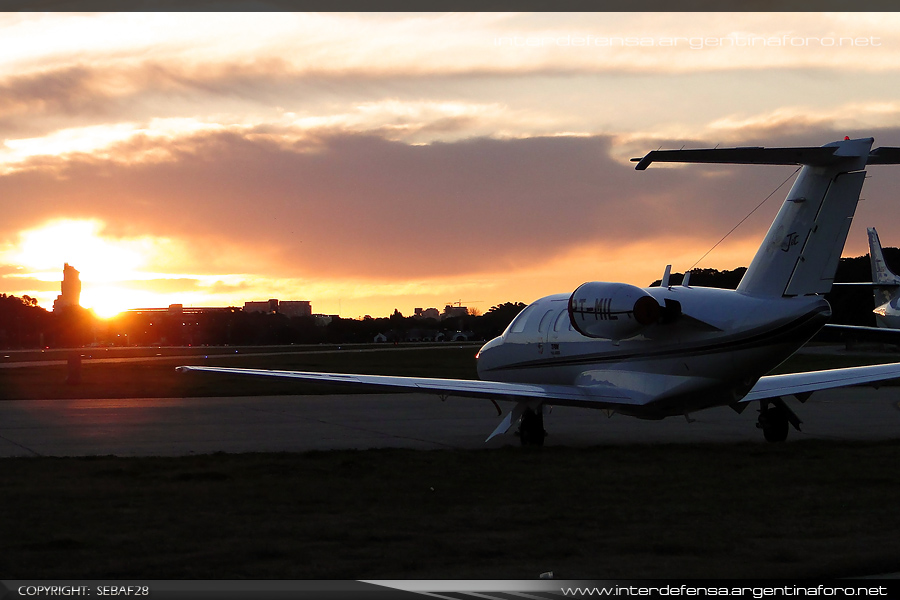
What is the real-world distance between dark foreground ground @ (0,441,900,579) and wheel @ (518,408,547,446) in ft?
5.41

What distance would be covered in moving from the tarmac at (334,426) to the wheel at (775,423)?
325 millimetres

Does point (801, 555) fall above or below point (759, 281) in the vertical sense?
below

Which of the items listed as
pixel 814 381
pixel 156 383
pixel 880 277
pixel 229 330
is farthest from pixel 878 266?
pixel 229 330

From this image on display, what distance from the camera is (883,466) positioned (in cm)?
1334

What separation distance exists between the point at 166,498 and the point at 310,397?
58.6 feet

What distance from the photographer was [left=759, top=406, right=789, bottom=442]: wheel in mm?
17297

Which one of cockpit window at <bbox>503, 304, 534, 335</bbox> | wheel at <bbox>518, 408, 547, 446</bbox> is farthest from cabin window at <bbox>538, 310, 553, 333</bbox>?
wheel at <bbox>518, 408, 547, 446</bbox>

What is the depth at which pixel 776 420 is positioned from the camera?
17328mm

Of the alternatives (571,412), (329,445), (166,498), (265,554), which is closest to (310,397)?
(571,412)

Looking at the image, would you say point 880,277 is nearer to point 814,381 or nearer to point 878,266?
point 878,266

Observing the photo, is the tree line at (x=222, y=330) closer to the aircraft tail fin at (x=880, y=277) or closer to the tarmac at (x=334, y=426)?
the aircraft tail fin at (x=880, y=277)

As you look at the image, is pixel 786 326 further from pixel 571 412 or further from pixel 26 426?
pixel 26 426

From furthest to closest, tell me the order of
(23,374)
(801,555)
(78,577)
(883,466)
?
(23,374), (883,466), (801,555), (78,577)

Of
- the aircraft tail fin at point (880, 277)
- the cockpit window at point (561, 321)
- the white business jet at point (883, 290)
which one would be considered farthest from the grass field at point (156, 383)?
the aircraft tail fin at point (880, 277)
